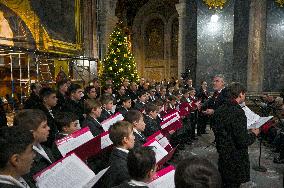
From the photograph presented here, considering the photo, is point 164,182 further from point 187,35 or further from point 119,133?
point 187,35

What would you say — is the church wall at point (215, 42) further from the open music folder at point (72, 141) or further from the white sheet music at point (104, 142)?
the open music folder at point (72, 141)

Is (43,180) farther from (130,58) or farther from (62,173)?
(130,58)

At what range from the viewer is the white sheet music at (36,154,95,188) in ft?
7.43

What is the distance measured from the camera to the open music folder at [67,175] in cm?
226

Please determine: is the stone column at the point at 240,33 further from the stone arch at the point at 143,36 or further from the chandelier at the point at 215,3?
the stone arch at the point at 143,36

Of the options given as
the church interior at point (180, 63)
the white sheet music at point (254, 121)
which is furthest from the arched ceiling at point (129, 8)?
the white sheet music at point (254, 121)

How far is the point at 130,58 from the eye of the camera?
49.2 feet

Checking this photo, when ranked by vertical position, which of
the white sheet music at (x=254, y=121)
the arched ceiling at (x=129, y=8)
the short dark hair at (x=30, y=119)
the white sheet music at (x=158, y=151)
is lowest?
the white sheet music at (x=158, y=151)

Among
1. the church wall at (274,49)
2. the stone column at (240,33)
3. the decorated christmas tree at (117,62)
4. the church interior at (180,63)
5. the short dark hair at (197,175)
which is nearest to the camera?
the short dark hair at (197,175)

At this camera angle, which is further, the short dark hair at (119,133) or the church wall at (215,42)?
the church wall at (215,42)

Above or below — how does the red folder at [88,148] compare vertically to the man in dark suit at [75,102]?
below

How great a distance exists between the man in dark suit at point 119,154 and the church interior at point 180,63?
974mm

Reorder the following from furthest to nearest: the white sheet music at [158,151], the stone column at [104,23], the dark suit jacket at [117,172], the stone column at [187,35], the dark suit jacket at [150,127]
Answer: the stone column at [104,23] → the stone column at [187,35] → the dark suit jacket at [150,127] → the white sheet music at [158,151] → the dark suit jacket at [117,172]

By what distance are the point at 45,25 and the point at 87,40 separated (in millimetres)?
3165
